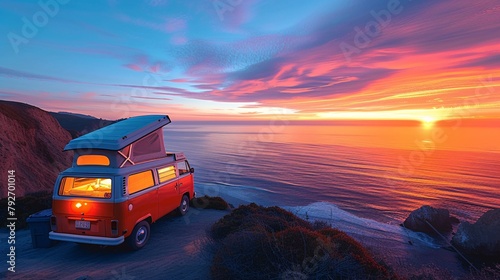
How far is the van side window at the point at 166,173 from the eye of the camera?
887cm

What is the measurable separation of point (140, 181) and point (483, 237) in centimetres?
1791

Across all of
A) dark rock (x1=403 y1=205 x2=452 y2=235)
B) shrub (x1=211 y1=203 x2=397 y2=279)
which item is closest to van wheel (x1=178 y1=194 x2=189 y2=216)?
shrub (x1=211 y1=203 x2=397 y2=279)

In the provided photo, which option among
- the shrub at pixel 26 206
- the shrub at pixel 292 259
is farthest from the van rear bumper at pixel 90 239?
the shrub at pixel 26 206

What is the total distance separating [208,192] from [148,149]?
1934cm

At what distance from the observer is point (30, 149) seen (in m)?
24.5

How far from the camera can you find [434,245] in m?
15.4

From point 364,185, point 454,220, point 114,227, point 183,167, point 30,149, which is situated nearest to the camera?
point 114,227

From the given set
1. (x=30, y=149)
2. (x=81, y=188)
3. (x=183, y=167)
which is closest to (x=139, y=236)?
(x=81, y=188)

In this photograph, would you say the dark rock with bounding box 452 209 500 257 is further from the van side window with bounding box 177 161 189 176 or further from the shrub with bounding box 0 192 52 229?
the shrub with bounding box 0 192 52 229

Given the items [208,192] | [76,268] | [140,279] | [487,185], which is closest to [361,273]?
[140,279]

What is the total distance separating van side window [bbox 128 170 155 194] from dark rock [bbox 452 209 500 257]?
17.2 meters

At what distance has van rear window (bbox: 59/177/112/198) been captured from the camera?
7.25 meters

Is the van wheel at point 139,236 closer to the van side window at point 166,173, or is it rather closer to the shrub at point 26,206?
the van side window at point 166,173

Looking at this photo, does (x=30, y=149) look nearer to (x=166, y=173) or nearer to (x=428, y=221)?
(x=166, y=173)
